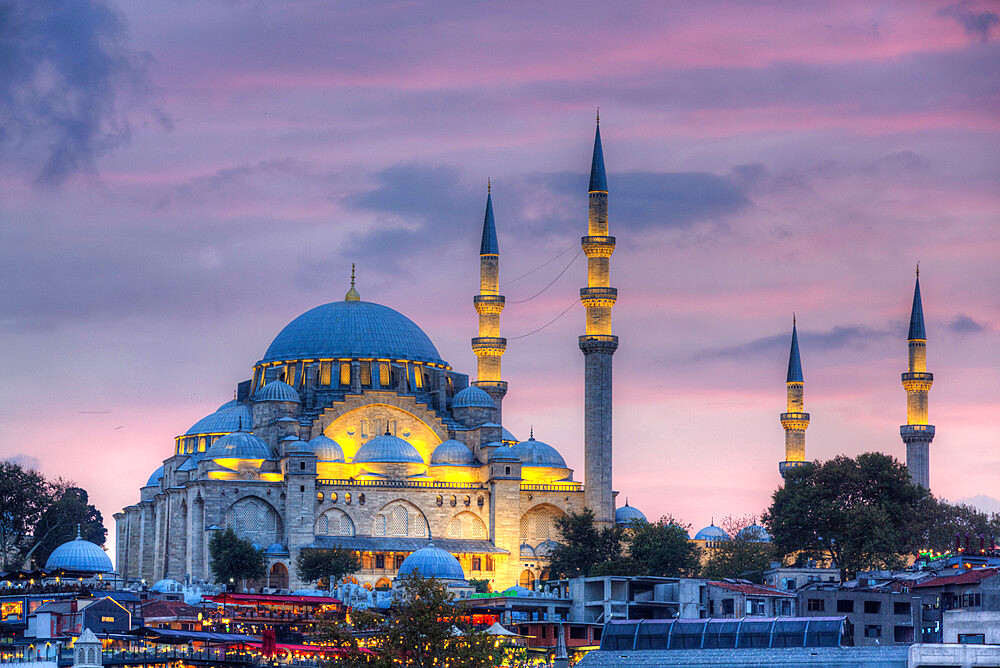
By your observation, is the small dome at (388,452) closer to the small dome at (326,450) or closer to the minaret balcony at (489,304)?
the small dome at (326,450)

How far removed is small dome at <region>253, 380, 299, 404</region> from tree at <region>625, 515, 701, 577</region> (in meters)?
18.6

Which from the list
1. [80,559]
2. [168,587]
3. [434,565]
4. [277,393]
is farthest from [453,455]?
[80,559]

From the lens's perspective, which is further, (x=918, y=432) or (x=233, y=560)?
(x=918, y=432)

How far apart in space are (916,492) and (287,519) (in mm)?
27981

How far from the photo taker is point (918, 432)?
10138 cm

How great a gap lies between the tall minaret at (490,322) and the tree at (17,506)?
22504 mm

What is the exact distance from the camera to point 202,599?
8050 centimetres

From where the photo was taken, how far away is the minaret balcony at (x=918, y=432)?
101m

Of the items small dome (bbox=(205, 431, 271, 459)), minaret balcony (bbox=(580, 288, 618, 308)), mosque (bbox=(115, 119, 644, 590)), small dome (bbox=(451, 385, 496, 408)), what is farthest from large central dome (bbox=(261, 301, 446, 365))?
minaret balcony (bbox=(580, 288, 618, 308))

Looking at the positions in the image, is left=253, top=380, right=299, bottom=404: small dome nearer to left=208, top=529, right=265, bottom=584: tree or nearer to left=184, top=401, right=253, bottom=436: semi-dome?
left=184, top=401, right=253, bottom=436: semi-dome

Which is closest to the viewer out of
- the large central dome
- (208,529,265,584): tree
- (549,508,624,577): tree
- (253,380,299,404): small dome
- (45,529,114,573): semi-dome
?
(45,529,114,573): semi-dome

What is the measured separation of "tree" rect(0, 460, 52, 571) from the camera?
100 meters

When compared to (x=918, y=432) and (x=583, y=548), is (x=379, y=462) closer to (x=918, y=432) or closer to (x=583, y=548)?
(x=583, y=548)

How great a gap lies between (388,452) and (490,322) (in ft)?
32.5
